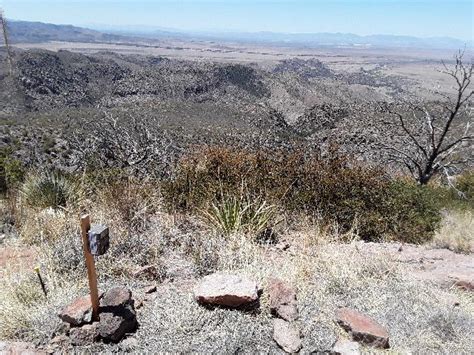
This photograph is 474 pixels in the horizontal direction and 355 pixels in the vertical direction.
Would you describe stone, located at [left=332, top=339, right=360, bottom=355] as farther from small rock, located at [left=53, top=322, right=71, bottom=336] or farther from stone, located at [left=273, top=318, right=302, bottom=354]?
small rock, located at [left=53, top=322, right=71, bottom=336]

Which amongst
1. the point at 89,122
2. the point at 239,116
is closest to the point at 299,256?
the point at 89,122

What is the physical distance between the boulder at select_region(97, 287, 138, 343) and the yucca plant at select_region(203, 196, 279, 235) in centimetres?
181

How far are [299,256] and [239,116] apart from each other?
5492 centimetres

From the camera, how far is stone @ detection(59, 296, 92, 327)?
3.76m

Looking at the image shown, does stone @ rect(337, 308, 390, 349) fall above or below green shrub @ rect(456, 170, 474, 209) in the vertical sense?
above

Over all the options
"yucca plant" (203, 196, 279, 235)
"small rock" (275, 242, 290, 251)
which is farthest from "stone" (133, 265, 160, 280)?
"small rock" (275, 242, 290, 251)

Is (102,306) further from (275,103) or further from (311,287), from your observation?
(275,103)

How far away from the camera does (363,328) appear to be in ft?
12.8

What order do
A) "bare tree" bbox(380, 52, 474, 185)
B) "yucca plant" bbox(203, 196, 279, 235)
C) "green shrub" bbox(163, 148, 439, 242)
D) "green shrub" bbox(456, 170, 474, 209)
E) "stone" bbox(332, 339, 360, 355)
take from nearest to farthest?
"stone" bbox(332, 339, 360, 355) < "yucca plant" bbox(203, 196, 279, 235) < "green shrub" bbox(163, 148, 439, 242) < "green shrub" bbox(456, 170, 474, 209) < "bare tree" bbox(380, 52, 474, 185)

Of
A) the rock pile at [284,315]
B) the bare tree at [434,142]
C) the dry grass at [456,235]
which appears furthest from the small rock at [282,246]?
the bare tree at [434,142]

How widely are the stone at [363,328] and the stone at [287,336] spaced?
0.44 m

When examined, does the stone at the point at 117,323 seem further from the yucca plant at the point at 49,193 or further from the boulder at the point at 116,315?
the yucca plant at the point at 49,193

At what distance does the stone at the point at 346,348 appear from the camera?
12.0 feet

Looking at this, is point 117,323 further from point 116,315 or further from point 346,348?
point 346,348
